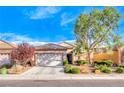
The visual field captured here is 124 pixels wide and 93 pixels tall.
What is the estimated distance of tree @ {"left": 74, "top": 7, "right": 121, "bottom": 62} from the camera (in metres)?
34.8

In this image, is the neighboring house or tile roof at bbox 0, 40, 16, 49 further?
tile roof at bbox 0, 40, 16, 49

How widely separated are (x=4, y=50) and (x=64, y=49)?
8.46 m

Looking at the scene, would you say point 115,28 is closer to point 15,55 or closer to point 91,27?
point 91,27

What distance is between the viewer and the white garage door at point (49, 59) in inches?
1580

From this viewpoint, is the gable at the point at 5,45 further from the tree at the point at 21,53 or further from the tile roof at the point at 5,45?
the tree at the point at 21,53

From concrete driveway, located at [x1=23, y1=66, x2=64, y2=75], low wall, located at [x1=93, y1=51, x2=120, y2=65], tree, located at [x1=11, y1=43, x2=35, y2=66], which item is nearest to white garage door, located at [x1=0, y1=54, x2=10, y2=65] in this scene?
tree, located at [x1=11, y1=43, x2=35, y2=66]

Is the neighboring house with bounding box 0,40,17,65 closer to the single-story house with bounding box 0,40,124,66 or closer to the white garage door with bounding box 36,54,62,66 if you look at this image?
the single-story house with bounding box 0,40,124,66

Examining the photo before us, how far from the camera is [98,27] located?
115 ft

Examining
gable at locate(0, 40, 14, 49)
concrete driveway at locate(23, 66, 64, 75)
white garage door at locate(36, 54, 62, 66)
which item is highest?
gable at locate(0, 40, 14, 49)

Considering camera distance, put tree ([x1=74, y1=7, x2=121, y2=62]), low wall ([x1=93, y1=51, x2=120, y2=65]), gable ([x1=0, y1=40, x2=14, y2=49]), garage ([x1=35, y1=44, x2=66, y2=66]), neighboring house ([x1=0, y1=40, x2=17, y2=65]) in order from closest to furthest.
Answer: tree ([x1=74, y1=7, x2=121, y2=62]) < neighboring house ([x1=0, y1=40, x2=17, y2=65]) < gable ([x1=0, y1=40, x2=14, y2=49]) < garage ([x1=35, y1=44, x2=66, y2=66]) < low wall ([x1=93, y1=51, x2=120, y2=65])

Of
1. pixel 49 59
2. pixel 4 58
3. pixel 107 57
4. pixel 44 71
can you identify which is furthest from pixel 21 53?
pixel 107 57

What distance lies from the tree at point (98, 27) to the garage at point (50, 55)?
15.3 ft
